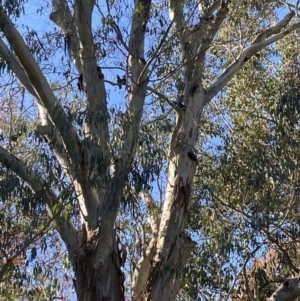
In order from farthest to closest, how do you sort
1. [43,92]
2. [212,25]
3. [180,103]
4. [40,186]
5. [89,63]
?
[212,25] → [180,103] → [89,63] → [43,92] → [40,186]

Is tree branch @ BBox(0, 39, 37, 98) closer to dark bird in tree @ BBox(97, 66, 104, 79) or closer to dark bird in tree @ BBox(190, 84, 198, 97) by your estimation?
dark bird in tree @ BBox(97, 66, 104, 79)

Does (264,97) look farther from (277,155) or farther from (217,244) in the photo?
(217,244)

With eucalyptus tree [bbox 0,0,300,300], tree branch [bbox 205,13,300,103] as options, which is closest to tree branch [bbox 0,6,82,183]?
eucalyptus tree [bbox 0,0,300,300]

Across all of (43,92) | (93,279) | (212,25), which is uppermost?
(212,25)

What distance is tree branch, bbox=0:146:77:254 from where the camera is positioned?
5.62 meters

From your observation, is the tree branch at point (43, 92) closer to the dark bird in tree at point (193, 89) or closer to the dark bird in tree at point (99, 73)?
the dark bird in tree at point (99, 73)

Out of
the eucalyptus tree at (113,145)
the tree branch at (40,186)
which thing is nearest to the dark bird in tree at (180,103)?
the eucalyptus tree at (113,145)

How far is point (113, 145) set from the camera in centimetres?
586

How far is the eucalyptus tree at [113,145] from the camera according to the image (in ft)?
18.5

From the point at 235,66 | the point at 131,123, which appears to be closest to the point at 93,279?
the point at 131,123

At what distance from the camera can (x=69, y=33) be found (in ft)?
22.0

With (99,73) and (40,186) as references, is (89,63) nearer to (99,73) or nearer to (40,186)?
(99,73)

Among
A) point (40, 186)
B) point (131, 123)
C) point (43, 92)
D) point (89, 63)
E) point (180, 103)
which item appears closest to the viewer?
point (40, 186)

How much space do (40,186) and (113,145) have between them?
721 mm
